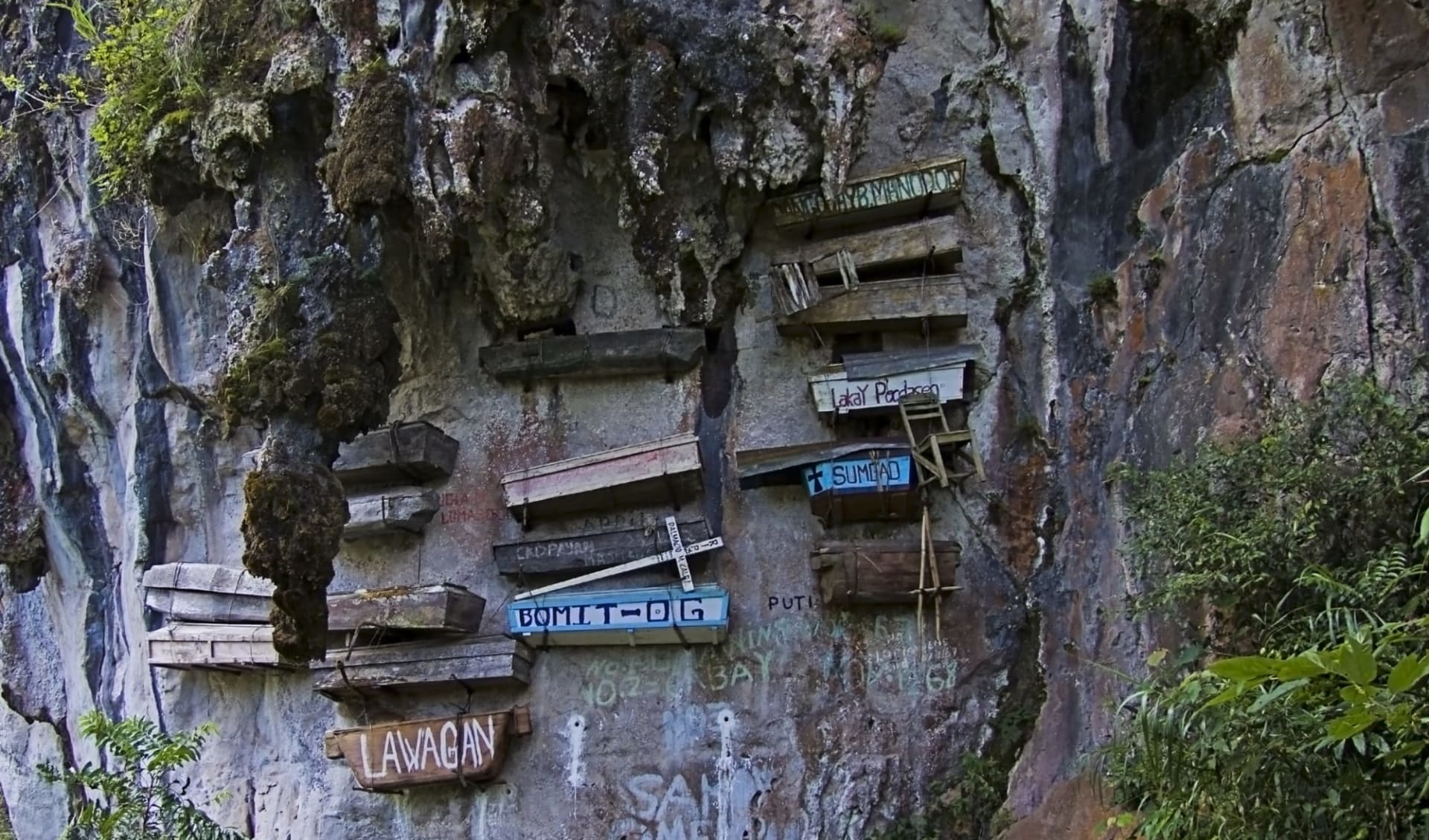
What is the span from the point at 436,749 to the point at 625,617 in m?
1.24

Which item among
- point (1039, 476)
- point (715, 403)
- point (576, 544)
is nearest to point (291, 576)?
point (576, 544)

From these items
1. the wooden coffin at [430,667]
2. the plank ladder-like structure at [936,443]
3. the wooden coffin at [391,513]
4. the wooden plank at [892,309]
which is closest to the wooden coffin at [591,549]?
the wooden coffin at [430,667]

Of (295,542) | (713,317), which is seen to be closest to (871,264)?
(713,317)

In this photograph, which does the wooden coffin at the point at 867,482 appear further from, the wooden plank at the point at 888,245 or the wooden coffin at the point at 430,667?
the wooden coffin at the point at 430,667

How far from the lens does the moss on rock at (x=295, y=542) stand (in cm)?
632

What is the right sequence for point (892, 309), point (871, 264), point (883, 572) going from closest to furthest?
point (883, 572), point (892, 309), point (871, 264)

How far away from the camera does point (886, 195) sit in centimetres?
732

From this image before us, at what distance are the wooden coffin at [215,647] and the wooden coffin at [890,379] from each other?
11.3 ft

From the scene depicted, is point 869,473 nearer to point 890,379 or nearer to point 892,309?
point 890,379

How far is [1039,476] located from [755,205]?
2.23 m

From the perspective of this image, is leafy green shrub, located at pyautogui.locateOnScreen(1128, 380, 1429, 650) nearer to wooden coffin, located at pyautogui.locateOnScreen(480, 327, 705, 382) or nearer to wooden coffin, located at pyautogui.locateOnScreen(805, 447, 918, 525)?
wooden coffin, located at pyautogui.locateOnScreen(805, 447, 918, 525)

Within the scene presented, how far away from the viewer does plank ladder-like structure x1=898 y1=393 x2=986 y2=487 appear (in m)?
6.82

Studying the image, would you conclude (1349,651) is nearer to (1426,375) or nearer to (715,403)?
(1426,375)

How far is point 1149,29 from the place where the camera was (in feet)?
22.3
